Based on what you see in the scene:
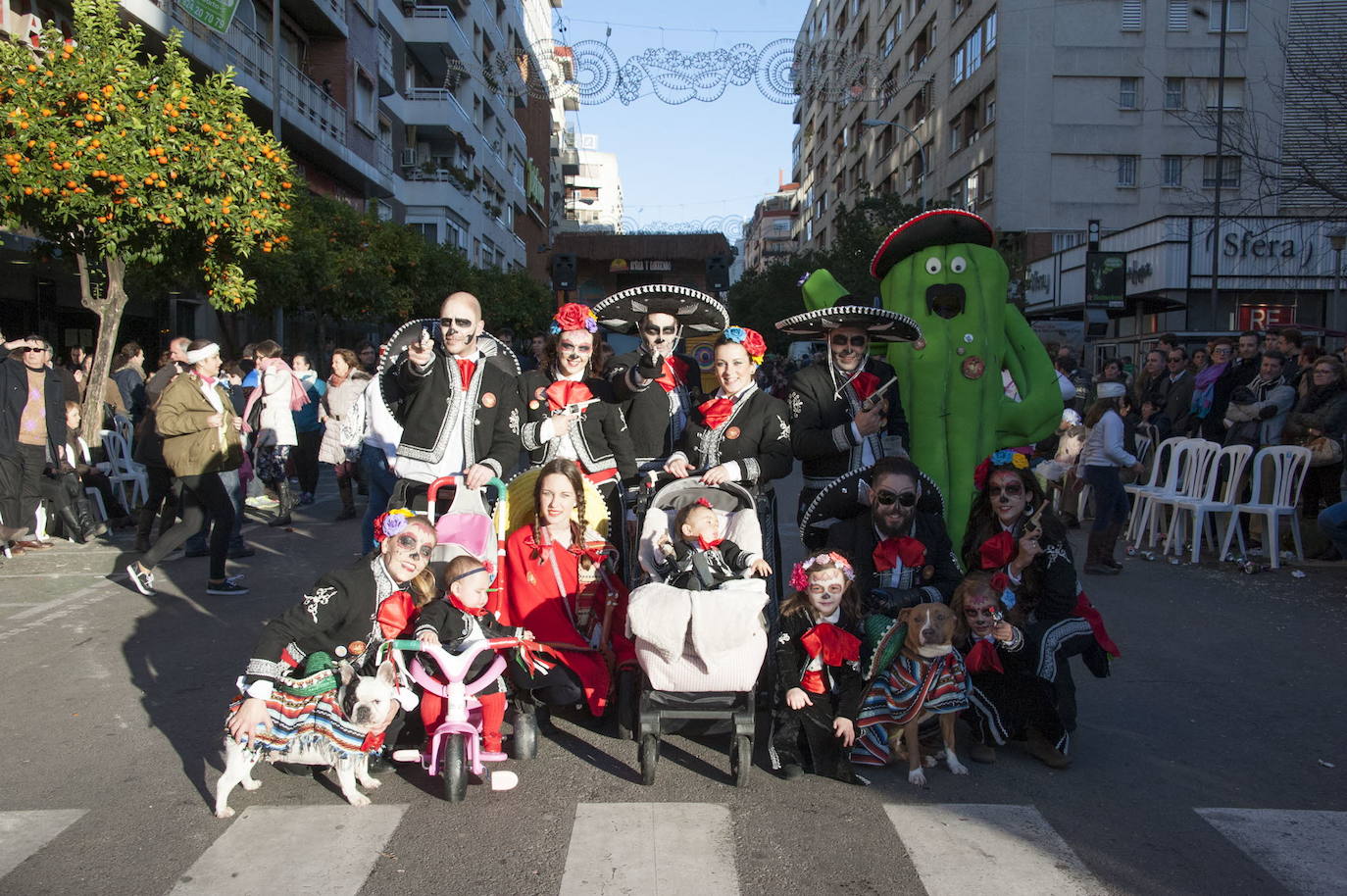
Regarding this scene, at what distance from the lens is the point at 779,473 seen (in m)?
5.43

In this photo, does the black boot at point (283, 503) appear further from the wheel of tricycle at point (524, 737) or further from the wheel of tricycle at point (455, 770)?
the wheel of tricycle at point (455, 770)

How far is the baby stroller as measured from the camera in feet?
13.6

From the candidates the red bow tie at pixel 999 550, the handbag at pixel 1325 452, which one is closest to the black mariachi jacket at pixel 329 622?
the red bow tie at pixel 999 550

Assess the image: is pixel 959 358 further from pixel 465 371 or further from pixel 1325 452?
pixel 1325 452

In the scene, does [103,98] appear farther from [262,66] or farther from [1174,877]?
[262,66]

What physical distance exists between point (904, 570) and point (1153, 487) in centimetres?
627

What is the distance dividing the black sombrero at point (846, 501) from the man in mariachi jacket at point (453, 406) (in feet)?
5.27

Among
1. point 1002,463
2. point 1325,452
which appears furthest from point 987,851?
point 1325,452

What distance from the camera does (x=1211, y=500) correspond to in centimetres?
940

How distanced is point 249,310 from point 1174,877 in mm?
21504

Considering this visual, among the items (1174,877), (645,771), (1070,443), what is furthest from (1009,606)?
(1070,443)

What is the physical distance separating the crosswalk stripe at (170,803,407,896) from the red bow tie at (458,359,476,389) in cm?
230

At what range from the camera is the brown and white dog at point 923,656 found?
4.36 m

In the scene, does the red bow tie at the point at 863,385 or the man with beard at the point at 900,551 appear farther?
the red bow tie at the point at 863,385
